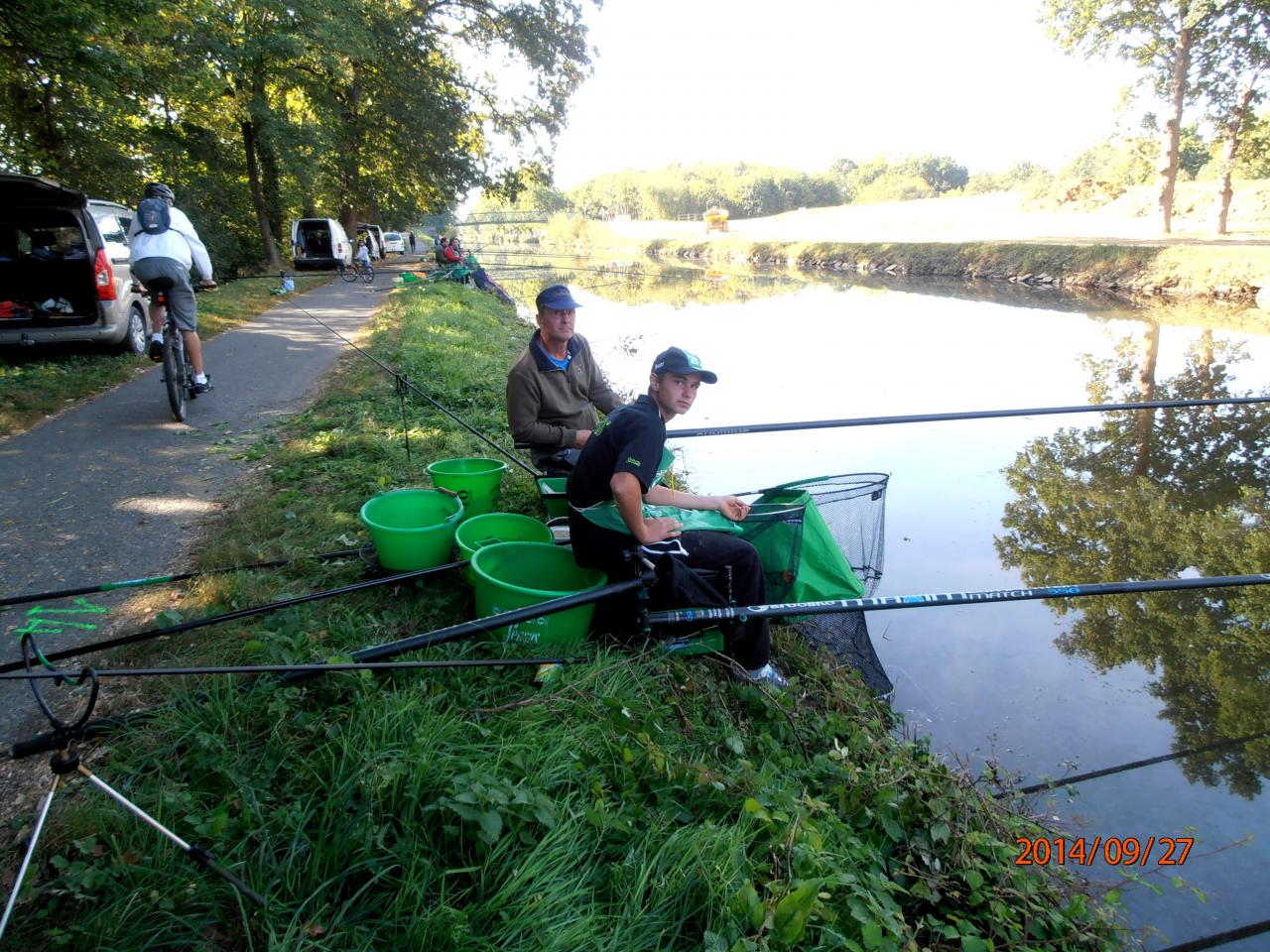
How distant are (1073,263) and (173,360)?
26.9m

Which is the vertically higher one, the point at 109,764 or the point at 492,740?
the point at 109,764

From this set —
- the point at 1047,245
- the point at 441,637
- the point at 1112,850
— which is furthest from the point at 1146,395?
the point at 1047,245

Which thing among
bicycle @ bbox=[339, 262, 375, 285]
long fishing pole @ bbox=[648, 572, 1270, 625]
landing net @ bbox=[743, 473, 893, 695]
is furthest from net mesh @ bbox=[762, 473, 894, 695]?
bicycle @ bbox=[339, 262, 375, 285]

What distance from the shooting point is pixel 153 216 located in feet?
17.4

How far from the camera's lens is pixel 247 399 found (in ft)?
21.4

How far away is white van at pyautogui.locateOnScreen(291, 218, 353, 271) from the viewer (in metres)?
22.4

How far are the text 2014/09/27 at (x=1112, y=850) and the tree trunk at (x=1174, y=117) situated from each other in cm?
3603

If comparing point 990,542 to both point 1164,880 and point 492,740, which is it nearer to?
point 1164,880

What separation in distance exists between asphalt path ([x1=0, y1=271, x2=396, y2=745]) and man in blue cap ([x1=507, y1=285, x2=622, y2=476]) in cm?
184

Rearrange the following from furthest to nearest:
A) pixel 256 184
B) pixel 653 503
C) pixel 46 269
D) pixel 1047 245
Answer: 1. pixel 1047 245
2. pixel 256 184
3. pixel 46 269
4. pixel 653 503

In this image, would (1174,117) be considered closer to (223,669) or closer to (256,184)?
(256,184)

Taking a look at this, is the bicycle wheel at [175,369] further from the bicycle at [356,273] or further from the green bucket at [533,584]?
the bicycle at [356,273]

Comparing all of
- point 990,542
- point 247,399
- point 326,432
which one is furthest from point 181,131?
point 990,542

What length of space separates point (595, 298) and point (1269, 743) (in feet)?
67.9
